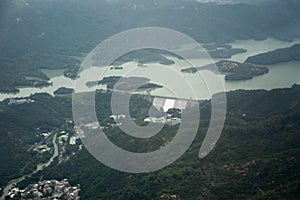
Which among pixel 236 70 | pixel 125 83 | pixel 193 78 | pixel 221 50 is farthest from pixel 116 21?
pixel 193 78

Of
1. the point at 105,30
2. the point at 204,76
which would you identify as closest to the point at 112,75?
the point at 204,76

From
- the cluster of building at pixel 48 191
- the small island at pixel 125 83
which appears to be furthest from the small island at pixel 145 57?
the cluster of building at pixel 48 191

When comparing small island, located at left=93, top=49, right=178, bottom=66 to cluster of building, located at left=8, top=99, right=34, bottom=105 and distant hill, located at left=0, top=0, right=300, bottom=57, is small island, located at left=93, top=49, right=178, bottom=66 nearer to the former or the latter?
distant hill, located at left=0, top=0, right=300, bottom=57

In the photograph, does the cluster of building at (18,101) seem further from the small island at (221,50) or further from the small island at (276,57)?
the small island at (221,50)

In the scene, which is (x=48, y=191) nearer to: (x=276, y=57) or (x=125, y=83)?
(x=125, y=83)

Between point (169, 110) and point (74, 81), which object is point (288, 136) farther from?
point (74, 81)
